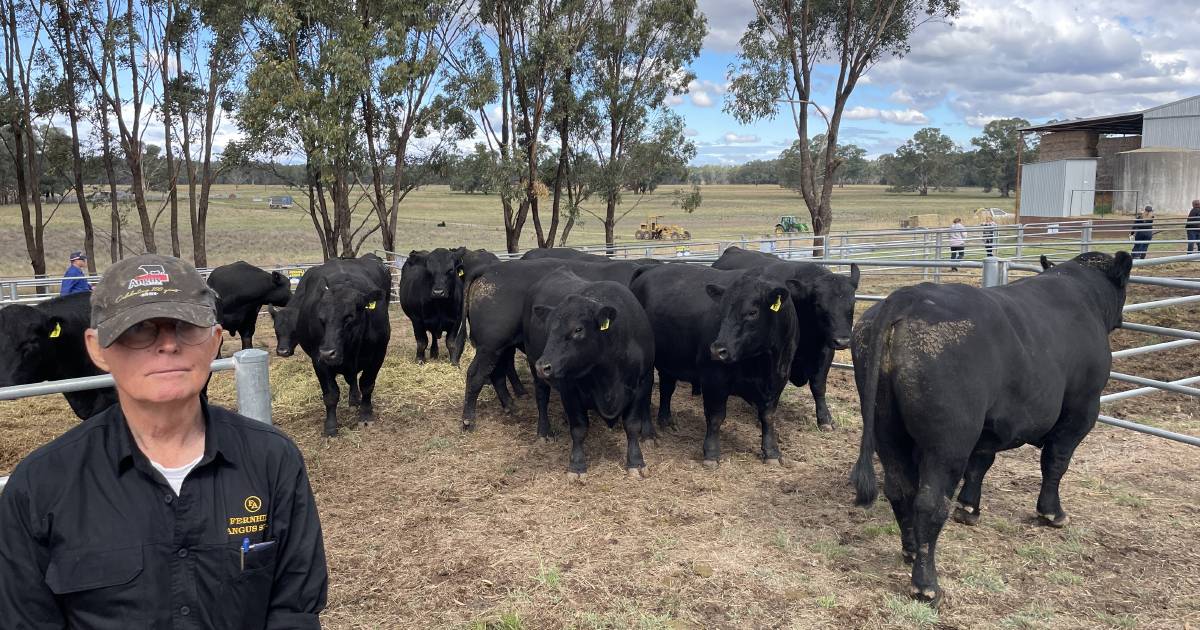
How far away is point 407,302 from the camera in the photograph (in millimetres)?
11492

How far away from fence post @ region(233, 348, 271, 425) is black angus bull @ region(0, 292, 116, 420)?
158 inches

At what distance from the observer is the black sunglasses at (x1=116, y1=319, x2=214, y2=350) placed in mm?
1837

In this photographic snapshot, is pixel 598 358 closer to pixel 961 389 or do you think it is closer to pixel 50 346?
pixel 961 389

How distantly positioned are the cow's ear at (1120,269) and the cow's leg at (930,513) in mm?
2260

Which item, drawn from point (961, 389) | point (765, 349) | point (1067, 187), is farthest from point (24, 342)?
point (1067, 187)

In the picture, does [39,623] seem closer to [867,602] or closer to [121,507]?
[121,507]

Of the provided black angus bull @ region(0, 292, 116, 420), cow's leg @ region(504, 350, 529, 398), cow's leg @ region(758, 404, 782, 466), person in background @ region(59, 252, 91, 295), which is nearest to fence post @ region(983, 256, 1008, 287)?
cow's leg @ region(758, 404, 782, 466)

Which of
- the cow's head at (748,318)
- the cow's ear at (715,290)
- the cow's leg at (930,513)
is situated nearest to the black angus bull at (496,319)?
the cow's ear at (715,290)

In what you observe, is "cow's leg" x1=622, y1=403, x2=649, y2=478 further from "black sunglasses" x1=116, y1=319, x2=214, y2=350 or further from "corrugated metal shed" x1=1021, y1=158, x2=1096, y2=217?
"corrugated metal shed" x1=1021, y1=158, x2=1096, y2=217

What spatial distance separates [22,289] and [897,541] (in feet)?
81.3

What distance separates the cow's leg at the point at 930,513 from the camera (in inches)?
166

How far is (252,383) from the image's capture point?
9.67 feet

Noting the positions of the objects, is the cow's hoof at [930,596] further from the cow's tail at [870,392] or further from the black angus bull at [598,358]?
the black angus bull at [598,358]

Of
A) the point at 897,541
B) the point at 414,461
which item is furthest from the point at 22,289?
the point at 897,541
